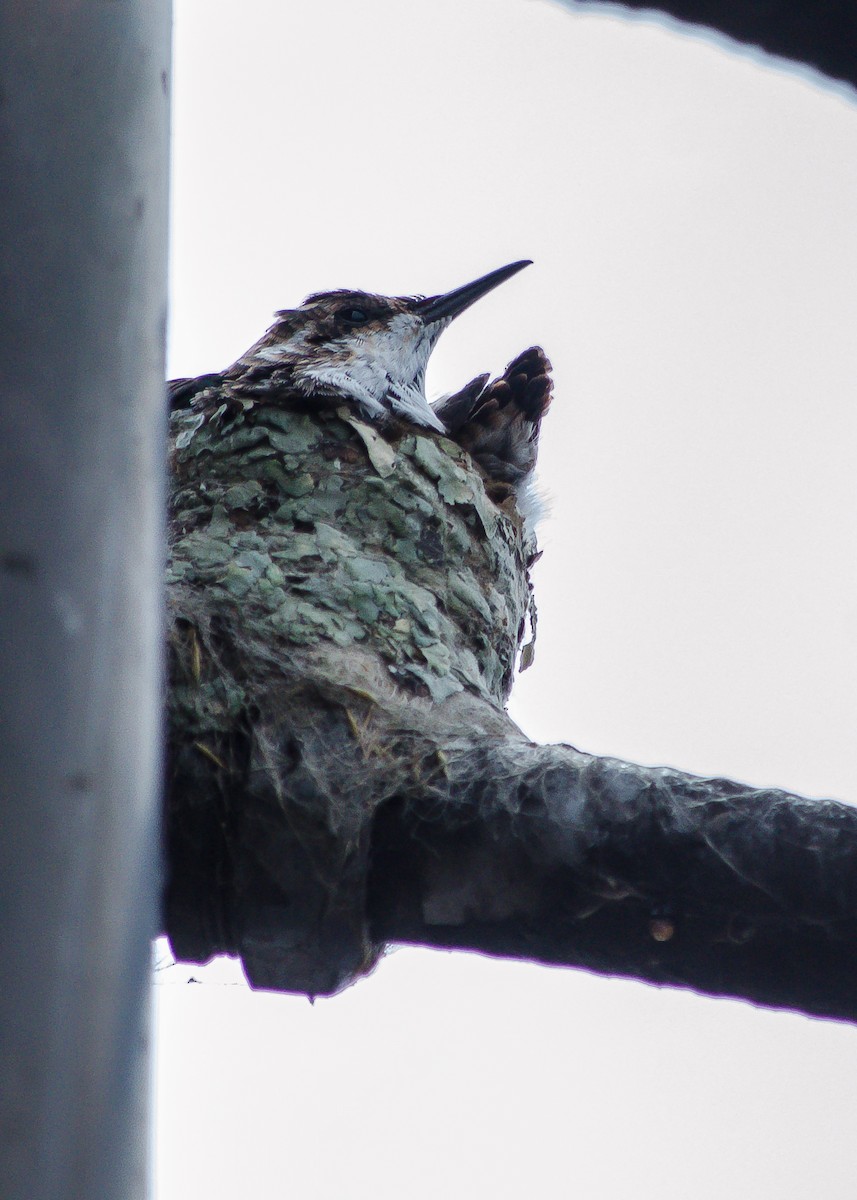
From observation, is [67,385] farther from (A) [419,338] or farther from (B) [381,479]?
(A) [419,338]

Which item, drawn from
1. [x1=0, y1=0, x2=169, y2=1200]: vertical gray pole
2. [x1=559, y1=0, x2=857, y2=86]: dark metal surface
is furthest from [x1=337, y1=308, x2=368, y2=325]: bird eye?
[x1=0, y1=0, x2=169, y2=1200]: vertical gray pole

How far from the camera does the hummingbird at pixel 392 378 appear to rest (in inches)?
202

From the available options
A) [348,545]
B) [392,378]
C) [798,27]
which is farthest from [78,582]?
Answer: [392,378]

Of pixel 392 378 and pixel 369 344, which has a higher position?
pixel 369 344

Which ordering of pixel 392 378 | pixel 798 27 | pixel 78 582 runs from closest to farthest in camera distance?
pixel 78 582 < pixel 798 27 < pixel 392 378

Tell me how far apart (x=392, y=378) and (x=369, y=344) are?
29 cm

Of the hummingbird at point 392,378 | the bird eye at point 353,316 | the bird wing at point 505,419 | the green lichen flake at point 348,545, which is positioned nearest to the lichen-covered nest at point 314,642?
the green lichen flake at point 348,545

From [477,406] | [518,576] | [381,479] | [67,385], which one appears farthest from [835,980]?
[477,406]

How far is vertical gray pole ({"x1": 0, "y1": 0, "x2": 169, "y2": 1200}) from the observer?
1.02m

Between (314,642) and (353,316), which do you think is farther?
(353,316)

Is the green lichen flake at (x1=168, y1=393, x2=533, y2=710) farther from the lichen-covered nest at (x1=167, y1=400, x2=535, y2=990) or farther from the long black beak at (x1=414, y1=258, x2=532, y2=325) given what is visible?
the long black beak at (x1=414, y1=258, x2=532, y2=325)

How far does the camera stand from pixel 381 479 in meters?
4.67

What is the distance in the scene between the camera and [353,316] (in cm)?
619

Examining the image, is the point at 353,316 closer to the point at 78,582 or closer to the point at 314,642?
the point at 314,642
